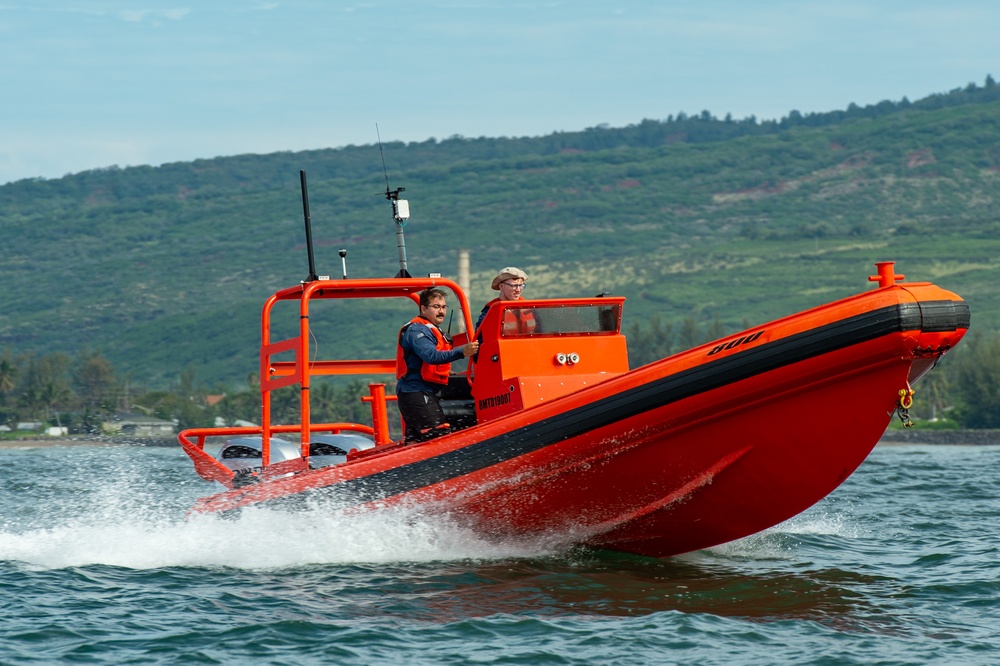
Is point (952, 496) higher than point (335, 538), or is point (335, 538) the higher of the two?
point (335, 538)

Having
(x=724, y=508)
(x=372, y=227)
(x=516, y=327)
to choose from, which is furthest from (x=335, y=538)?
(x=372, y=227)

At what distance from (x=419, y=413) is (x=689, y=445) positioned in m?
2.26

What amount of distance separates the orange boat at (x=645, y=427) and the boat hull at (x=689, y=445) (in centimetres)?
1

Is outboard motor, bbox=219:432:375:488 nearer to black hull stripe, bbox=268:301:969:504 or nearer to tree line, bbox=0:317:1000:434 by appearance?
black hull stripe, bbox=268:301:969:504

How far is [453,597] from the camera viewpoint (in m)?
8.98

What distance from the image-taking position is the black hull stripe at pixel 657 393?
8.72 metres

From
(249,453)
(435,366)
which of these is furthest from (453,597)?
(249,453)

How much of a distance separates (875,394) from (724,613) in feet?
5.86

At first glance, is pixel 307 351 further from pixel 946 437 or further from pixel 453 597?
pixel 946 437

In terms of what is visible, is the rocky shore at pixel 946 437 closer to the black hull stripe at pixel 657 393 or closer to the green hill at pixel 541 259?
the green hill at pixel 541 259

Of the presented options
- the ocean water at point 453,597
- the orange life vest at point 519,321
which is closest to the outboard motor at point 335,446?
the ocean water at point 453,597

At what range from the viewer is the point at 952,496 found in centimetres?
1875

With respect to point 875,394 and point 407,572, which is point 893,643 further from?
point 407,572

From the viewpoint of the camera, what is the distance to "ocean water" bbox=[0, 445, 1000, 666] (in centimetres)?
773
